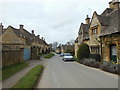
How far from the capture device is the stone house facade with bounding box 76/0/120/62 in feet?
61.7

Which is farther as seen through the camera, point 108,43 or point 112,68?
point 108,43

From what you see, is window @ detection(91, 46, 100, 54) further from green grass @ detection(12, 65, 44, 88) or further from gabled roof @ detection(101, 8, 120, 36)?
green grass @ detection(12, 65, 44, 88)

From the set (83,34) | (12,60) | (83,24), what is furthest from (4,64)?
(83,24)

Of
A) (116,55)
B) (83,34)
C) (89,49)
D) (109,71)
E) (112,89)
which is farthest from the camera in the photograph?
(83,34)

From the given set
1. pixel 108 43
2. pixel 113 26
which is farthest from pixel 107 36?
pixel 113 26

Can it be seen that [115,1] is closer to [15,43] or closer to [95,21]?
[95,21]

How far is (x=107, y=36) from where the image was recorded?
2027 cm

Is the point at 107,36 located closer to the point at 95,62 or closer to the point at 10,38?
the point at 95,62

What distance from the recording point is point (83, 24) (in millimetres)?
34469

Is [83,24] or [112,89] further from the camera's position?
[83,24]

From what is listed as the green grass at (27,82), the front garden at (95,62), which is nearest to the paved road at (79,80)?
the green grass at (27,82)

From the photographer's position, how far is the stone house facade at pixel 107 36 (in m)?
18.8

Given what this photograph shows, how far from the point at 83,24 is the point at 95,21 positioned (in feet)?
30.9

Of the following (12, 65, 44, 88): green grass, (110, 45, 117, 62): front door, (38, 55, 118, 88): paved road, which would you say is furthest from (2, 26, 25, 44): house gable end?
(12, 65, 44, 88): green grass
